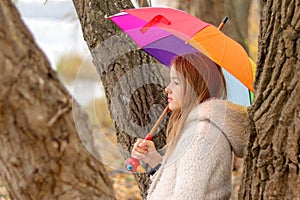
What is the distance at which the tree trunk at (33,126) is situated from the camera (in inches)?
54.6

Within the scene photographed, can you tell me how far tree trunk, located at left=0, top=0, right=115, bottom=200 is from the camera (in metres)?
1.39

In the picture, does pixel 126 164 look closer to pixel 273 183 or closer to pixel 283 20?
pixel 273 183

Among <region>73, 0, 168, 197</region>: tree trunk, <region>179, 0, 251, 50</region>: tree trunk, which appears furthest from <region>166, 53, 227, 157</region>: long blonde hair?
<region>179, 0, 251, 50</region>: tree trunk

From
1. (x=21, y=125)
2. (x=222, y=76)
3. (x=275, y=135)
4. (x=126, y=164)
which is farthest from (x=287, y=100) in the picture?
(x=21, y=125)

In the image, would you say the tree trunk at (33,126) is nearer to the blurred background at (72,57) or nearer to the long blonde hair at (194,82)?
the blurred background at (72,57)

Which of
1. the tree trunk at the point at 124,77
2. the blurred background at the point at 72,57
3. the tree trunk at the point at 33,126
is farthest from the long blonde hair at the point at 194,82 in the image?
the tree trunk at the point at 33,126

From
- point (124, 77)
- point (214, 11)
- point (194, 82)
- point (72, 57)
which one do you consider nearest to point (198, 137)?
point (194, 82)

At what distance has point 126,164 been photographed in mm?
2432

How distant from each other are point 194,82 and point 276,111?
46 centimetres

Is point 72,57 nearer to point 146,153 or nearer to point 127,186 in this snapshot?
point 146,153

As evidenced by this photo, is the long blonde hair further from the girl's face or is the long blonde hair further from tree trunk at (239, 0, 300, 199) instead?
tree trunk at (239, 0, 300, 199)

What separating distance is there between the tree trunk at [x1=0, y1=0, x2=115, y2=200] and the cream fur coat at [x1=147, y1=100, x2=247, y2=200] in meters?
0.71

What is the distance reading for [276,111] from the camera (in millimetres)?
1980

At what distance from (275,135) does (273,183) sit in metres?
0.18
